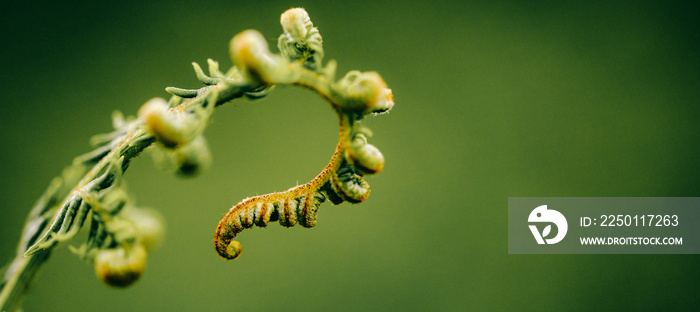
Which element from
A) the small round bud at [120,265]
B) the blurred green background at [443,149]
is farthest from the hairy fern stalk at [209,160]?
the blurred green background at [443,149]

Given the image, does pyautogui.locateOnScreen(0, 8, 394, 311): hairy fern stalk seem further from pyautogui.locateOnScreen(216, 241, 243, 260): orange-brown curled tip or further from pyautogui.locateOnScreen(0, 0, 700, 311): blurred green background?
pyautogui.locateOnScreen(0, 0, 700, 311): blurred green background

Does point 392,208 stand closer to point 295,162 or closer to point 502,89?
point 295,162

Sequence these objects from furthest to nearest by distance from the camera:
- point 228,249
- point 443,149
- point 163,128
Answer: point 443,149
point 228,249
point 163,128

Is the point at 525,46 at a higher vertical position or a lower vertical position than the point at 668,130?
higher

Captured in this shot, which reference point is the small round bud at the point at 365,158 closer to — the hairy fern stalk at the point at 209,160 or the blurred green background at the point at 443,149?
the hairy fern stalk at the point at 209,160

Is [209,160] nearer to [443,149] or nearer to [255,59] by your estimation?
[255,59]

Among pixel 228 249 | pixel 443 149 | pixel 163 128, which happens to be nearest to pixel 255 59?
pixel 163 128

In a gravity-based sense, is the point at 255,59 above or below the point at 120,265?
above

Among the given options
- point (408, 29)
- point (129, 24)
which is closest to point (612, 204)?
point (408, 29)
